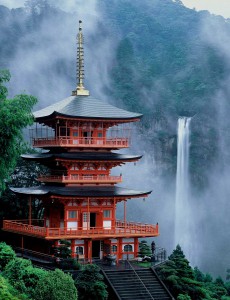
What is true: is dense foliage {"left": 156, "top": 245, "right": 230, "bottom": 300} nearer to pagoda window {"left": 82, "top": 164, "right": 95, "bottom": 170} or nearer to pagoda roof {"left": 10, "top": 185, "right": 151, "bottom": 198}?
pagoda roof {"left": 10, "top": 185, "right": 151, "bottom": 198}

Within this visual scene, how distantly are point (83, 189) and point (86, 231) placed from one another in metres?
2.24

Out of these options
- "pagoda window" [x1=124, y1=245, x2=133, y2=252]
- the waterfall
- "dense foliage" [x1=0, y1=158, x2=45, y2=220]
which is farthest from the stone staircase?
the waterfall

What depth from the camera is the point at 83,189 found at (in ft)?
115

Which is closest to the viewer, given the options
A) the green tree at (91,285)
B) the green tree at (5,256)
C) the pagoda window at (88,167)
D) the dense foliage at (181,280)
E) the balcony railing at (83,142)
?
the green tree at (5,256)

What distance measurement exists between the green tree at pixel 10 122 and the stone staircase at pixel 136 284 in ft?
19.9

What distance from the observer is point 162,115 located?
87625 mm

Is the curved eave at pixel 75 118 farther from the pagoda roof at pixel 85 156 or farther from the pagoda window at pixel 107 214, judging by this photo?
the pagoda window at pixel 107 214

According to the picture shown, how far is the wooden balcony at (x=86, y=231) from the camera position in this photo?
108 feet

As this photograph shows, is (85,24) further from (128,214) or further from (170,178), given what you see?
(128,214)

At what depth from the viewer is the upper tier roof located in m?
34.6

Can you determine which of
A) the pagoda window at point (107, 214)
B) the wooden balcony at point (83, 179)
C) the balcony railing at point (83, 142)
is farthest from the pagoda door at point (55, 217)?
the balcony railing at point (83, 142)

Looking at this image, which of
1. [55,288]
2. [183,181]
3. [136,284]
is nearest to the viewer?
[55,288]

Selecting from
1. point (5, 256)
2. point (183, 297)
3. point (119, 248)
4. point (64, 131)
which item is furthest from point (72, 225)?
point (183, 297)

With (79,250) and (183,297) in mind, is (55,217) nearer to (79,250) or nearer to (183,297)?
(79,250)
